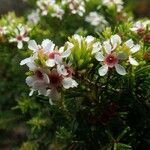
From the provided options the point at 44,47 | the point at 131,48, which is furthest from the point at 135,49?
the point at 44,47

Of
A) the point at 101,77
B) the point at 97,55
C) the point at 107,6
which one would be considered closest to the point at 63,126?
the point at 101,77

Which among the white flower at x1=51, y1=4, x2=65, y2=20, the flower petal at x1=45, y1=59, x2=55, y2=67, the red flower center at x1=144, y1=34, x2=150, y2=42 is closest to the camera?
the flower petal at x1=45, y1=59, x2=55, y2=67

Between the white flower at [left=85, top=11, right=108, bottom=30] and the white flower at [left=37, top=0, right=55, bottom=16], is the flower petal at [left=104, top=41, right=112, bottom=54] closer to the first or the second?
the white flower at [left=37, top=0, right=55, bottom=16]

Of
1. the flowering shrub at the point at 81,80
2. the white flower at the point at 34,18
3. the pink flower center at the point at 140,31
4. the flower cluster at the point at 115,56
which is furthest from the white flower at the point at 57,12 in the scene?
the flower cluster at the point at 115,56

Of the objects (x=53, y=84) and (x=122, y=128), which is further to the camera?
(x=122, y=128)

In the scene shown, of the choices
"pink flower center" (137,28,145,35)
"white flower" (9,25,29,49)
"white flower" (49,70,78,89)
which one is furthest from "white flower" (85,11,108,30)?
"white flower" (49,70,78,89)

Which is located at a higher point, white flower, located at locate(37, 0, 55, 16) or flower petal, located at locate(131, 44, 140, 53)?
white flower, located at locate(37, 0, 55, 16)

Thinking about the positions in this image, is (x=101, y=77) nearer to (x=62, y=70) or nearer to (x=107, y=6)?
(x=62, y=70)

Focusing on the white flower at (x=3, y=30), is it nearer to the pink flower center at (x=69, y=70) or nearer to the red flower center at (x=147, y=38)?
the red flower center at (x=147, y=38)
